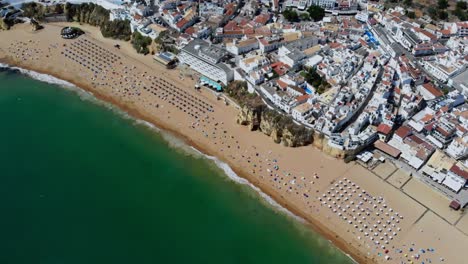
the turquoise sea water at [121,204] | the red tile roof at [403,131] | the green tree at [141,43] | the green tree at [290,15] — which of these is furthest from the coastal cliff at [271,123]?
the green tree at [290,15]

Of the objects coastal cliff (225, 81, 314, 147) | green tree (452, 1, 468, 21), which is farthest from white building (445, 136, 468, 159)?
green tree (452, 1, 468, 21)

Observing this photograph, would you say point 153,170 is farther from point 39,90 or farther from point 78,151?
point 39,90

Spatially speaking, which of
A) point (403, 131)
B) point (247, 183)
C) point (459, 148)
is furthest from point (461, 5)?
point (247, 183)

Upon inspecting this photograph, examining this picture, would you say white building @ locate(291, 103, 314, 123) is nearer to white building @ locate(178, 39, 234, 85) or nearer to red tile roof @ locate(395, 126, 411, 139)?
red tile roof @ locate(395, 126, 411, 139)

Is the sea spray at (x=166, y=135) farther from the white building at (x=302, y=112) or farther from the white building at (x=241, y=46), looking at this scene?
the white building at (x=241, y=46)

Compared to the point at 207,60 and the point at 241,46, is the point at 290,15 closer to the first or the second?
the point at 241,46
